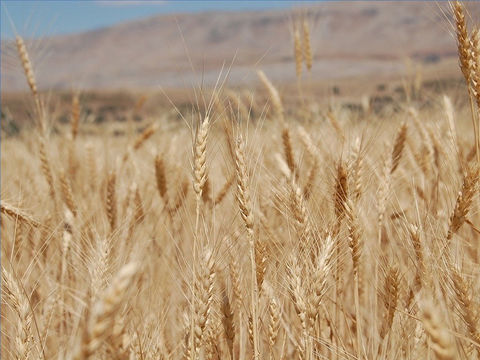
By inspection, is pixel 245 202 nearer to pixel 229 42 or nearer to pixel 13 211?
pixel 13 211

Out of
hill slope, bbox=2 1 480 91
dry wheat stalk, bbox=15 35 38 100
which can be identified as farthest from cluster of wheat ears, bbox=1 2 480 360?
hill slope, bbox=2 1 480 91

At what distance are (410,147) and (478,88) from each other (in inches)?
Answer: 55.5

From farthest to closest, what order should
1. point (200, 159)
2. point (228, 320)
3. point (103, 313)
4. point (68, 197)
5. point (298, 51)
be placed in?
1. point (298, 51)
2. point (68, 197)
3. point (228, 320)
4. point (200, 159)
5. point (103, 313)

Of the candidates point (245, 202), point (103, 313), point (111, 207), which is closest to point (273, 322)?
point (245, 202)

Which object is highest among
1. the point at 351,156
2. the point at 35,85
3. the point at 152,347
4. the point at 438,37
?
the point at 438,37

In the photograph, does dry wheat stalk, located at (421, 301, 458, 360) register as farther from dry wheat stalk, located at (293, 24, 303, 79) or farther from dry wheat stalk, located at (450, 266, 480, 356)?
dry wheat stalk, located at (293, 24, 303, 79)

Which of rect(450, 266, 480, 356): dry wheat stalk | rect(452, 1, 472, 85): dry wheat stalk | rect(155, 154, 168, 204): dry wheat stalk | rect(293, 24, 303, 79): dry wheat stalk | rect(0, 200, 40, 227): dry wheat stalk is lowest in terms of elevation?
rect(450, 266, 480, 356): dry wheat stalk

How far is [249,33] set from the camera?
181 meters

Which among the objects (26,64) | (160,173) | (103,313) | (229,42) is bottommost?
(103,313)

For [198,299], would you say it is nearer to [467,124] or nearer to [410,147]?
[410,147]

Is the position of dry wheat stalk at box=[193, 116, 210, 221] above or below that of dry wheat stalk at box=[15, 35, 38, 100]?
below

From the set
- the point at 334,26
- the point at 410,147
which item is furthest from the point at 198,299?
the point at 334,26

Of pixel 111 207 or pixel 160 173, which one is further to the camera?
pixel 160 173

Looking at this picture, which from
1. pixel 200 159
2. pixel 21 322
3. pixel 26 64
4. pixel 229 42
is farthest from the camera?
pixel 229 42
